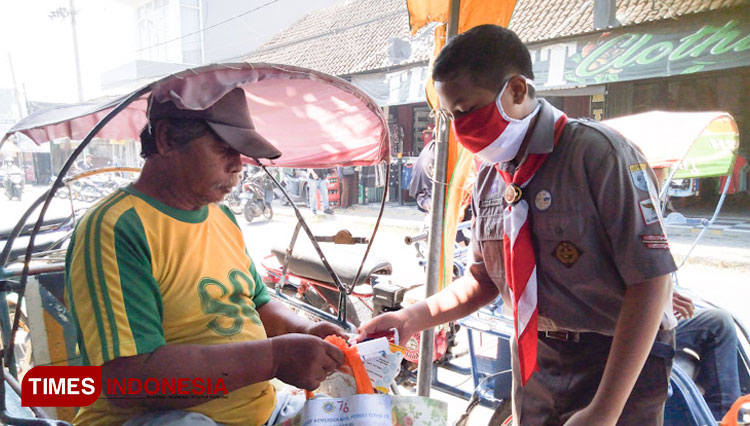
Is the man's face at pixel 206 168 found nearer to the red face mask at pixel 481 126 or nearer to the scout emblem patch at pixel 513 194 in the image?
the red face mask at pixel 481 126

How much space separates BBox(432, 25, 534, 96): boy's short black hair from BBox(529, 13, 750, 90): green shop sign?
27.6 ft

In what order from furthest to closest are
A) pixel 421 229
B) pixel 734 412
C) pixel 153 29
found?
pixel 153 29 → pixel 421 229 → pixel 734 412

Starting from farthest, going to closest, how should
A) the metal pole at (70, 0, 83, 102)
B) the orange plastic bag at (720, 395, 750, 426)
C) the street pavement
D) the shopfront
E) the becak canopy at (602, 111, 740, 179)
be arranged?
the metal pole at (70, 0, 83, 102) → the shopfront → the street pavement → the becak canopy at (602, 111, 740, 179) → the orange plastic bag at (720, 395, 750, 426)

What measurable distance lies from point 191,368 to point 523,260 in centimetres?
96

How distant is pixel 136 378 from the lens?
116cm

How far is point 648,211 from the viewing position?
1.23 metres

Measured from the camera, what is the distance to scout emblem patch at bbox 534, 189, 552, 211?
139 centimetres

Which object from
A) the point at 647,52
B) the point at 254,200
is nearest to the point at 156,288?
the point at 647,52

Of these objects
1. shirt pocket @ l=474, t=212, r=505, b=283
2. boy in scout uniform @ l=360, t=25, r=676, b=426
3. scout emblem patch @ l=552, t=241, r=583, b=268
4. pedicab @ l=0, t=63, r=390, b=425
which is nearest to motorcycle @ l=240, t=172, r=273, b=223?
pedicab @ l=0, t=63, r=390, b=425

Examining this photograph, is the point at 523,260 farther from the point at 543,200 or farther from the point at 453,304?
the point at 453,304

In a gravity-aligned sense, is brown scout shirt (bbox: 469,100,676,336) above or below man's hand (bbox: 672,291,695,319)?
above

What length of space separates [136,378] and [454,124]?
1169 millimetres

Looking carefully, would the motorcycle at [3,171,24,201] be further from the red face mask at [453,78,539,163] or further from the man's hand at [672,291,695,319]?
the man's hand at [672,291,695,319]

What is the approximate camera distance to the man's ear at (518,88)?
1.45m
